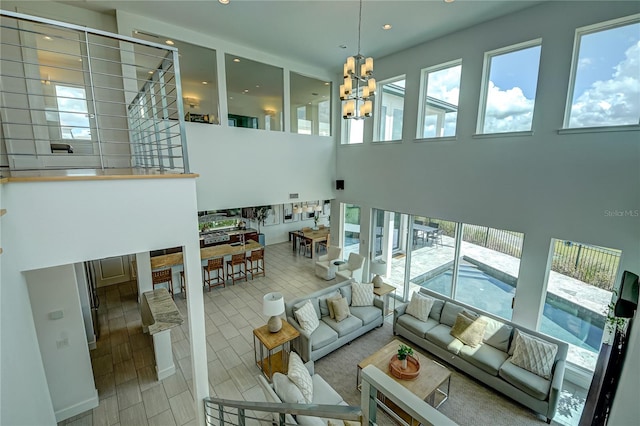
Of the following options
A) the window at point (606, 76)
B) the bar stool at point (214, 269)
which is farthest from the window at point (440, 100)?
the bar stool at point (214, 269)

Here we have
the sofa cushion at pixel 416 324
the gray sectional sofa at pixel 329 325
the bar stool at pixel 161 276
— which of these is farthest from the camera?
the bar stool at pixel 161 276

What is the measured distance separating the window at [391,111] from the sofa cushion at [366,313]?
412 centimetres

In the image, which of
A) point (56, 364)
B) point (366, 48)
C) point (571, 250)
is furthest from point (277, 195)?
point (571, 250)

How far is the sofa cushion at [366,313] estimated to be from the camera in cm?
571

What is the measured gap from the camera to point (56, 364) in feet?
12.1

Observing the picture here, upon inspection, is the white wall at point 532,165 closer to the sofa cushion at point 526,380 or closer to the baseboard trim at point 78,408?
the sofa cushion at point 526,380

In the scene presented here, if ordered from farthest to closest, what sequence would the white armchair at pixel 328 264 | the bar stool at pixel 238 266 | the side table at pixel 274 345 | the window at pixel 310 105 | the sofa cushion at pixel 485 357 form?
the white armchair at pixel 328 264
the bar stool at pixel 238 266
the window at pixel 310 105
the side table at pixel 274 345
the sofa cushion at pixel 485 357

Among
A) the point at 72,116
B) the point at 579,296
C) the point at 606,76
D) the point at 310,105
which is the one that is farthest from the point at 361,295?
the point at 72,116

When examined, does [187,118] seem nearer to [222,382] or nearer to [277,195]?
[277,195]

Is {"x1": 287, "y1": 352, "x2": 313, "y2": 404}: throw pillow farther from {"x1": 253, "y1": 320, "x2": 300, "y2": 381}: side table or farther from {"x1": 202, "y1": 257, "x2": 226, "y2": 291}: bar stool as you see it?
{"x1": 202, "y1": 257, "x2": 226, "y2": 291}: bar stool

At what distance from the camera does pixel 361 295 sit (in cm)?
605

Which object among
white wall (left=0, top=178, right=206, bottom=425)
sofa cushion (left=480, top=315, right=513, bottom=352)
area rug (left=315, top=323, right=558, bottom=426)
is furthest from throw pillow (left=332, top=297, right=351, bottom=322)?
white wall (left=0, top=178, right=206, bottom=425)

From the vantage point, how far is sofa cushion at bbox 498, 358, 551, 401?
3867 millimetres

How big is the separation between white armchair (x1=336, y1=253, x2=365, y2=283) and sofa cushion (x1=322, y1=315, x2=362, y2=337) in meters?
2.02
